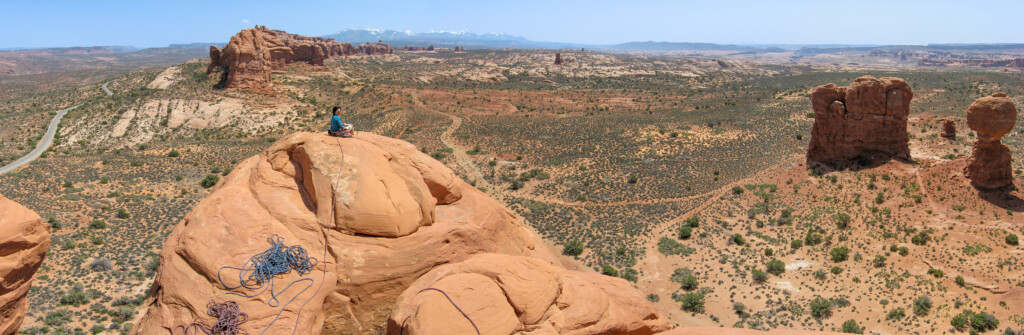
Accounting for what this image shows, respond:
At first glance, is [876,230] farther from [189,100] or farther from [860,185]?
[189,100]

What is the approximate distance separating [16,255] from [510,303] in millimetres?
10580

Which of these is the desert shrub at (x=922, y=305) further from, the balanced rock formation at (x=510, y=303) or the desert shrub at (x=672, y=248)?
the balanced rock formation at (x=510, y=303)

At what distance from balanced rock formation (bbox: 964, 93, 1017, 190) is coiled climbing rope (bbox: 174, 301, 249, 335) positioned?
35.9 metres

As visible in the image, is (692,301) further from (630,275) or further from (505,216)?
(505,216)

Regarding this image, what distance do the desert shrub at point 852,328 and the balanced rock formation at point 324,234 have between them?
14.8 metres

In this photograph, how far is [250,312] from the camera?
10.2 meters

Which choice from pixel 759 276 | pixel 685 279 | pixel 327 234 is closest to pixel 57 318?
pixel 327 234

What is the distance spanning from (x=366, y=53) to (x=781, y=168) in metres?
173

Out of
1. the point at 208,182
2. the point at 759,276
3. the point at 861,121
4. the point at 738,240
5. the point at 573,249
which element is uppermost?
the point at 861,121

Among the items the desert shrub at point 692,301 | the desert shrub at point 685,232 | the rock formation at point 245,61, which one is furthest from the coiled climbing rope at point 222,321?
the rock formation at point 245,61

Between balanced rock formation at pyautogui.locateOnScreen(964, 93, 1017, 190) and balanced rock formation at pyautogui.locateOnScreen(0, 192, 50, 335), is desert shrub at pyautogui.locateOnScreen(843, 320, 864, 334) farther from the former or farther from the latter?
balanced rock formation at pyautogui.locateOnScreen(0, 192, 50, 335)

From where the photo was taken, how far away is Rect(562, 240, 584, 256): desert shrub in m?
28.1

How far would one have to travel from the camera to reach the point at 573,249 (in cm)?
2817

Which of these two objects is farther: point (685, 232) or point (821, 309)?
point (685, 232)
